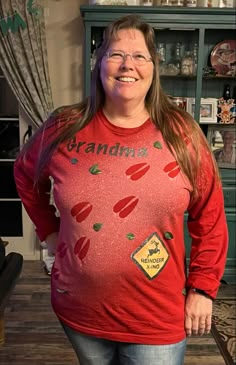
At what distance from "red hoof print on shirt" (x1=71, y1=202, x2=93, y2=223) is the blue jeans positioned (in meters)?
0.32

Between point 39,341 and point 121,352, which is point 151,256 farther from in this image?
point 39,341

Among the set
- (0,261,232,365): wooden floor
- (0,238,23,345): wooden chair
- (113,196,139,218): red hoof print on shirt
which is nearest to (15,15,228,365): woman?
(113,196,139,218): red hoof print on shirt

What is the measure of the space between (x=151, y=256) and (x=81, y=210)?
204 millimetres

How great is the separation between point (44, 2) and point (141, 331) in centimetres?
310

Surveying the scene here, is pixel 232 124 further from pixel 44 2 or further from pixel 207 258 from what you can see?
pixel 207 258

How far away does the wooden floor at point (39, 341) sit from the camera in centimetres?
232

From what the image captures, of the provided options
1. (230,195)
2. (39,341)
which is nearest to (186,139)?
(39,341)

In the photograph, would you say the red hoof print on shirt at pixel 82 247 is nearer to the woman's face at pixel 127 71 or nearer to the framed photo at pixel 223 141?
the woman's face at pixel 127 71

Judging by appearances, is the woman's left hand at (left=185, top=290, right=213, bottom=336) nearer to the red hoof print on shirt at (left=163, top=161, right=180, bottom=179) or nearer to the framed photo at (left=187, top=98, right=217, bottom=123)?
the red hoof print on shirt at (left=163, top=161, right=180, bottom=179)

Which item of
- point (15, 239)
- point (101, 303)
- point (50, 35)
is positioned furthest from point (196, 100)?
point (101, 303)

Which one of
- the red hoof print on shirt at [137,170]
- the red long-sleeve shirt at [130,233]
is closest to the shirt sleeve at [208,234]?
the red long-sleeve shirt at [130,233]

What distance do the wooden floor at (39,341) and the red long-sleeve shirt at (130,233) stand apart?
1.41 m

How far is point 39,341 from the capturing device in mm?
2488

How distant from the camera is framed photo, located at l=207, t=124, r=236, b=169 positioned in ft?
11.7
